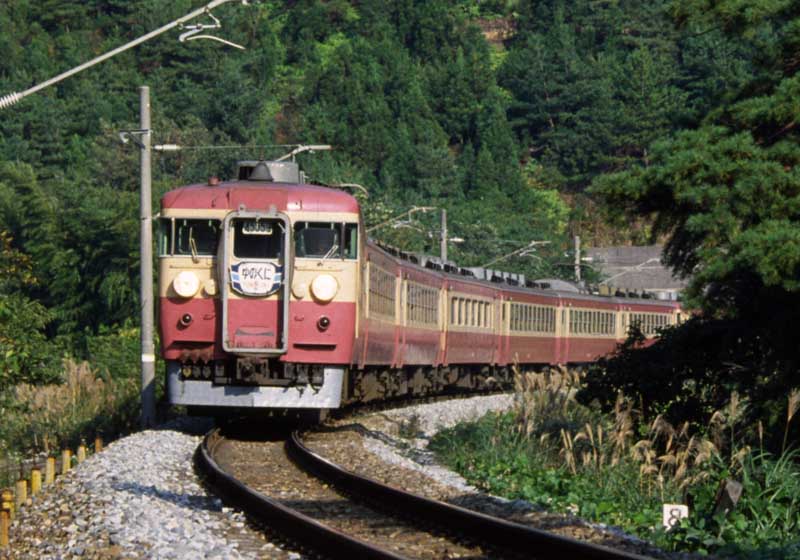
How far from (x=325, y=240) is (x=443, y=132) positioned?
100613 millimetres

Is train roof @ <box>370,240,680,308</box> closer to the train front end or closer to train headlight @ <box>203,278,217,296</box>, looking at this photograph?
the train front end

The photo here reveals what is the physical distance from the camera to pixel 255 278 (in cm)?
1959

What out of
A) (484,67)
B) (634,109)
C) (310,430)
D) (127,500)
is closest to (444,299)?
(310,430)

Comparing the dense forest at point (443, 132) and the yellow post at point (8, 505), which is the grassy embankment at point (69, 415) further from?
the yellow post at point (8, 505)

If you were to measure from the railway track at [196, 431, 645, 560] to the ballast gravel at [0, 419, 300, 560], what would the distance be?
0.22m

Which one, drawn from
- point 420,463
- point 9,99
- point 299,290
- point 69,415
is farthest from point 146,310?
point 9,99

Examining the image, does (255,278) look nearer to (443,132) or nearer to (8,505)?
(8,505)

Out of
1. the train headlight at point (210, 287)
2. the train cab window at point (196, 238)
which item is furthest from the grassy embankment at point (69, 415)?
the train headlight at point (210, 287)

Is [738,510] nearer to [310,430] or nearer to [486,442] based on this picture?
[486,442]

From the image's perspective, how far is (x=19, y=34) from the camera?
131500 mm

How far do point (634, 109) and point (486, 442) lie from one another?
322 feet

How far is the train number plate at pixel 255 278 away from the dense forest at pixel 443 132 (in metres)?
2.75

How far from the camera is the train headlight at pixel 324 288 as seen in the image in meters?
19.8

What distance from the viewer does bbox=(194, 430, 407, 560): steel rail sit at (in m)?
10.4
